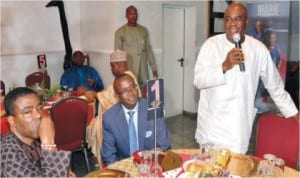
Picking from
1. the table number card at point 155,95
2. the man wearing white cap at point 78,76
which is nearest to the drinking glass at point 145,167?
the table number card at point 155,95

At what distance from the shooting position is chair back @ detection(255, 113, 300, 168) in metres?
2.12

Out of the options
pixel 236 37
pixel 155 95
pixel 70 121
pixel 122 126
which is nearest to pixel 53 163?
pixel 155 95

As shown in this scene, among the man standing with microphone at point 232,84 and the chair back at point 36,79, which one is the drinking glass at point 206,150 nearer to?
the man standing with microphone at point 232,84

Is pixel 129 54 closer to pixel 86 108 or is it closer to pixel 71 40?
pixel 71 40

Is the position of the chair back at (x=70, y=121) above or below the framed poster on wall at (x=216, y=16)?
below

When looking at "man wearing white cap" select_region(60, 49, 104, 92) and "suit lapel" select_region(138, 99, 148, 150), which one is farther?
A: "man wearing white cap" select_region(60, 49, 104, 92)

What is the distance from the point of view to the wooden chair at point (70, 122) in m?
2.94

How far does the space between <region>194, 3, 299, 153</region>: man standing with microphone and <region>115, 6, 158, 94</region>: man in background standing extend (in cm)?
239

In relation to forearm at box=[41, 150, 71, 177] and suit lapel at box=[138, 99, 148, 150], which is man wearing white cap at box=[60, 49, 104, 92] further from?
forearm at box=[41, 150, 71, 177]

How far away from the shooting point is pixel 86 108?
120 inches

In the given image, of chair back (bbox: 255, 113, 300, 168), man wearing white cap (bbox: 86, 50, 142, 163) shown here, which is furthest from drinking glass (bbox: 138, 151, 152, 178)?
man wearing white cap (bbox: 86, 50, 142, 163)

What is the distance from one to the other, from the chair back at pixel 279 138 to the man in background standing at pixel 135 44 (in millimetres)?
2398

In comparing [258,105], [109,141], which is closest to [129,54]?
[258,105]

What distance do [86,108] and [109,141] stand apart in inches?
39.4
